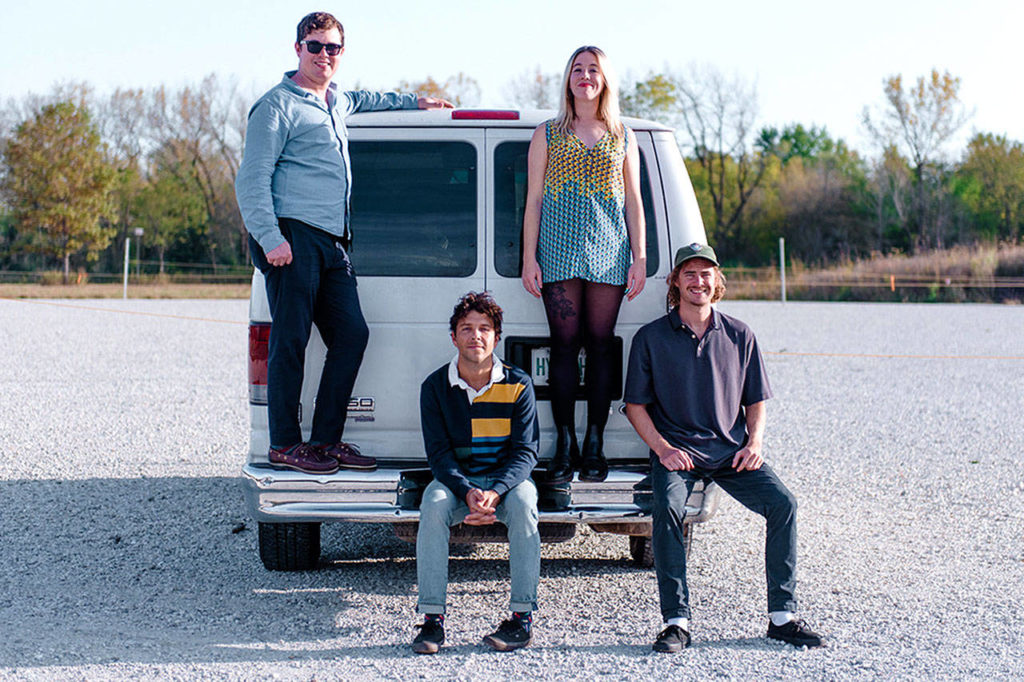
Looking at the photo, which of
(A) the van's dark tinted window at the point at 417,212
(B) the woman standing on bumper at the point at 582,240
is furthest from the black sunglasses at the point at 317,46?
(B) the woman standing on bumper at the point at 582,240

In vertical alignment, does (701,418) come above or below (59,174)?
below

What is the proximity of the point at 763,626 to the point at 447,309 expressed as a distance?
5.80 feet

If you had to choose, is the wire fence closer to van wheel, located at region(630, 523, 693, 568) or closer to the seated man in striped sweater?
van wheel, located at region(630, 523, 693, 568)

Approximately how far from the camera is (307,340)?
4016 millimetres

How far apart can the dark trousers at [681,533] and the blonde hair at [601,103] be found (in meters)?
1.36

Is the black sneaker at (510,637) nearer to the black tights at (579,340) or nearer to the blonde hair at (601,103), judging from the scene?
the black tights at (579,340)

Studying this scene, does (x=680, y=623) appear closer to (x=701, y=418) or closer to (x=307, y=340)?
(x=701, y=418)

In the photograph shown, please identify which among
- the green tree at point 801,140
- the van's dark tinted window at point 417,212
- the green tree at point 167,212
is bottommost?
the van's dark tinted window at point 417,212

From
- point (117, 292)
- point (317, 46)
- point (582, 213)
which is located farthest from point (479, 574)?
point (117, 292)

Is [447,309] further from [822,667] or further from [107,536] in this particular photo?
[107,536]

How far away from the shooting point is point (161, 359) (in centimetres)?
1394

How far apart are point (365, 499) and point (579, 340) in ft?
3.44

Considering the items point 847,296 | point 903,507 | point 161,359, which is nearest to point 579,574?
point 903,507

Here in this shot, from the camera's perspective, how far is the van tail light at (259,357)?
4113mm
